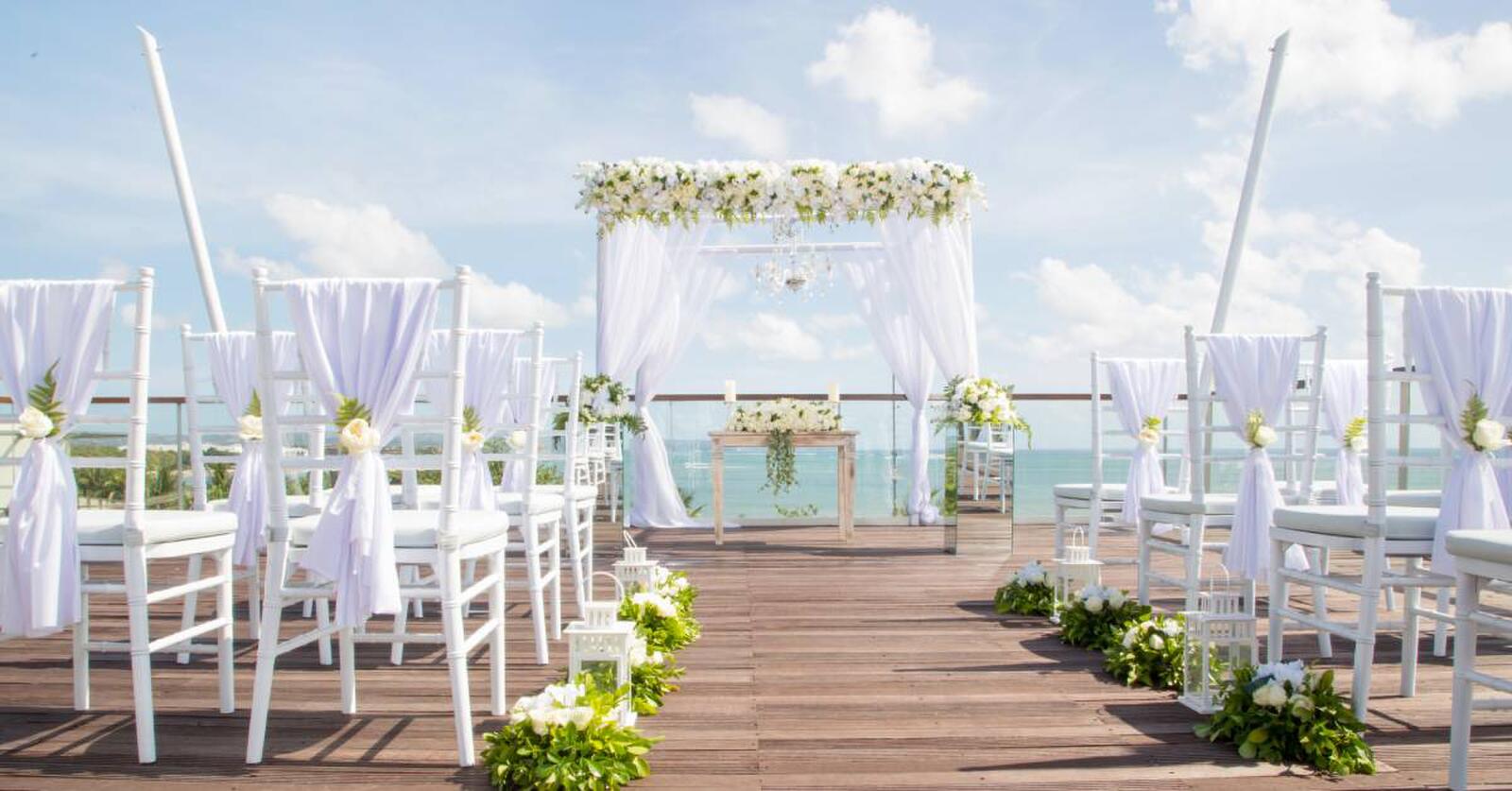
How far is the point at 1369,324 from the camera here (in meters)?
2.84

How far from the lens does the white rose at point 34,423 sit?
2.70m

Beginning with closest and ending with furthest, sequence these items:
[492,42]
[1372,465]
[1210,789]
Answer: [1210,789]
[1372,465]
[492,42]

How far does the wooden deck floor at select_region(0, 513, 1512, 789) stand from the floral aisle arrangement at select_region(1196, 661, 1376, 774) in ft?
→ 0.20

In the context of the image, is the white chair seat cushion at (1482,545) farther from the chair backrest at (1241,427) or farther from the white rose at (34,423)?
the white rose at (34,423)

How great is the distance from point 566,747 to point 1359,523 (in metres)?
2.22

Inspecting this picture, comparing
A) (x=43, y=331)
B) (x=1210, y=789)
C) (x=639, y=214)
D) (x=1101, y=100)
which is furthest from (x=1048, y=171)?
(x=43, y=331)

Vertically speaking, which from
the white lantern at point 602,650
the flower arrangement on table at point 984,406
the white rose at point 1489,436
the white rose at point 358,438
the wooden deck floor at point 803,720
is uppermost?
the flower arrangement on table at point 984,406

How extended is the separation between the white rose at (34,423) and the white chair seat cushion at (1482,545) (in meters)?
3.49

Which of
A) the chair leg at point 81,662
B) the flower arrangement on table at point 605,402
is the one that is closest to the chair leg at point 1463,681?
the chair leg at point 81,662

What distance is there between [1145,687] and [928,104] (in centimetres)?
407

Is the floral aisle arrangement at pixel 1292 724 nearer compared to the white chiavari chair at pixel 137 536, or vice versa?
the floral aisle arrangement at pixel 1292 724

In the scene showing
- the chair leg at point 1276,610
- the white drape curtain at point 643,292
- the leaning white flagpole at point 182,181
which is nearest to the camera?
the chair leg at point 1276,610

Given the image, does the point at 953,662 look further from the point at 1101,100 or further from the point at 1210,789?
the point at 1101,100

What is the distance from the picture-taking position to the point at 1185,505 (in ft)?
12.6
